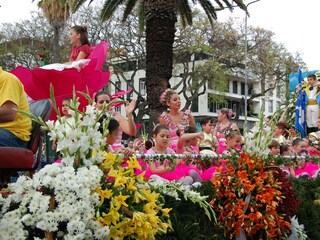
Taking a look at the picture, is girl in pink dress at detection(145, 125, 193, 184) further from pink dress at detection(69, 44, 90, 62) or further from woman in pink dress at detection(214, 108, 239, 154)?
woman in pink dress at detection(214, 108, 239, 154)

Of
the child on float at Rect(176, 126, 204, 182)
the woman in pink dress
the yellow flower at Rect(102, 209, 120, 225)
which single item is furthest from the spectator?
the woman in pink dress

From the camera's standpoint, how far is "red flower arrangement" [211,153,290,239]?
440cm

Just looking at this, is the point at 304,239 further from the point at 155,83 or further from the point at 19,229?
the point at 155,83

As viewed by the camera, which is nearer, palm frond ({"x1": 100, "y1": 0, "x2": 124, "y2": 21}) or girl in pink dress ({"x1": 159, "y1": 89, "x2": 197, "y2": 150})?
girl in pink dress ({"x1": 159, "y1": 89, "x2": 197, "y2": 150})

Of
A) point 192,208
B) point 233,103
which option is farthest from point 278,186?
point 233,103

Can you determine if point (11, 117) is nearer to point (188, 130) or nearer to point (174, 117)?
point (188, 130)

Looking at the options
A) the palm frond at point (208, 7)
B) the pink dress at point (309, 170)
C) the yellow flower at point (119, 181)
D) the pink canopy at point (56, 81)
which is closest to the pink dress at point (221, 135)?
the pink dress at point (309, 170)

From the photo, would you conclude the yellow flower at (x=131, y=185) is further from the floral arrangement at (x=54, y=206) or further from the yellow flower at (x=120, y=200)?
the floral arrangement at (x=54, y=206)

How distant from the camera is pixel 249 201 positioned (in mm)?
4566

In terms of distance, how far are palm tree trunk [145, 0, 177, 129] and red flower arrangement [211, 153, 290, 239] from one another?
8703 mm

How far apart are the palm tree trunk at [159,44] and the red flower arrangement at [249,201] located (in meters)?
8.70

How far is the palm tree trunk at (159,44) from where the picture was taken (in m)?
13.4

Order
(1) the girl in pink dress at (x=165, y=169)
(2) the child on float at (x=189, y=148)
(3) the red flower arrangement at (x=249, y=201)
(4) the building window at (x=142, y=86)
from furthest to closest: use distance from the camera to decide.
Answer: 1. (4) the building window at (x=142, y=86)
2. (2) the child on float at (x=189, y=148)
3. (1) the girl in pink dress at (x=165, y=169)
4. (3) the red flower arrangement at (x=249, y=201)

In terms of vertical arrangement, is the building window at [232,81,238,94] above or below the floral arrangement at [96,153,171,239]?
above
